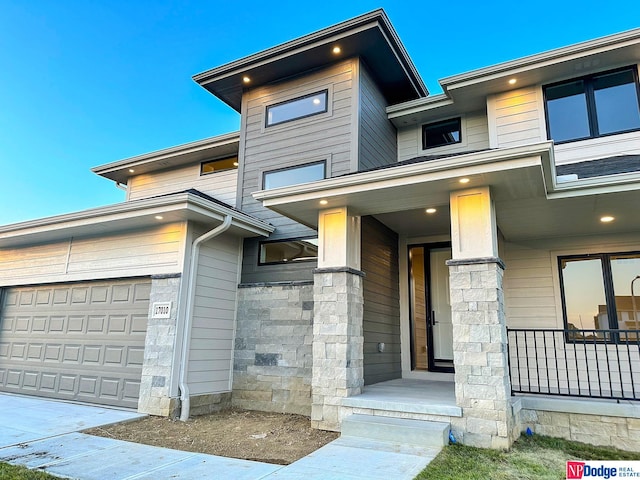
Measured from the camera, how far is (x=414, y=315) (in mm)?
6836

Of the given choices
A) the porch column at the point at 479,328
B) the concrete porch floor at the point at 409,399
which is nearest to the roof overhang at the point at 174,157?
the porch column at the point at 479,328

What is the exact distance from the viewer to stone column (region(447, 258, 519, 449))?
12.7ft

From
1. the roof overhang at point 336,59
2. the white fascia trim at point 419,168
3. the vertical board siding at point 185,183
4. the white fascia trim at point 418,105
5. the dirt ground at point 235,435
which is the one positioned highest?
the roof overhang at point 336,59

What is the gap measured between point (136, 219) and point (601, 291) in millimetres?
6705

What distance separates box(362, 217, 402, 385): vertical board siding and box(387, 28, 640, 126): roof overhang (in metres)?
2.41

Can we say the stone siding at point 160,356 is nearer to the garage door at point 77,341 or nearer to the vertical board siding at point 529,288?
the garage door at point 77,341

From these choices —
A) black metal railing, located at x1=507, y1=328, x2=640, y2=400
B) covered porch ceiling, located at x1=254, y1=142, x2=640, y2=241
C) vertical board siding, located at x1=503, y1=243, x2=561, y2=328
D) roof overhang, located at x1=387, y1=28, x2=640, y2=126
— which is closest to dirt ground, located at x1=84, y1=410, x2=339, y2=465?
covered porch ceiling, located at x1=254, y1=142, x2=640, y2=241

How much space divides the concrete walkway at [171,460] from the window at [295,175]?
4179mm

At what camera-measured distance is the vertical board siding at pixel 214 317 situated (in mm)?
5895

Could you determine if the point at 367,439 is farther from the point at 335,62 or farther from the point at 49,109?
the point at 49,109

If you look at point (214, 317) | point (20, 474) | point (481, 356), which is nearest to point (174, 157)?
point (214, 317)

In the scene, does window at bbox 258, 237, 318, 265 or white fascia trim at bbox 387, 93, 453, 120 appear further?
white fascia trim at bbox 387, 93, 453, 120

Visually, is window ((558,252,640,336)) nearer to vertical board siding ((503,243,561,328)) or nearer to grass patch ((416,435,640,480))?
vertical board siding ((503,243,561,328))

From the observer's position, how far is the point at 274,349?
620 centimetres
